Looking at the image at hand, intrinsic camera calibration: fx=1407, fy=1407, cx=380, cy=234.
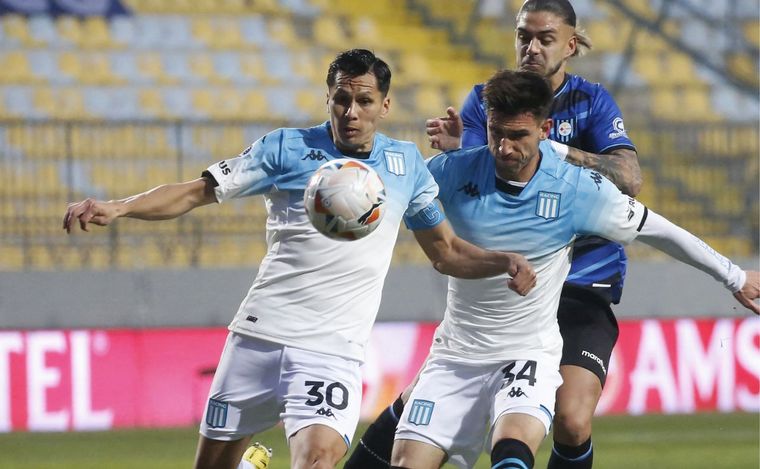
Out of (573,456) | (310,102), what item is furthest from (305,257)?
(310,102)

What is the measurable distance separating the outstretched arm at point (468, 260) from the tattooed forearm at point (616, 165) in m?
0.71

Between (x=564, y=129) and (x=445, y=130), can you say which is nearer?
(x=445, y=130)

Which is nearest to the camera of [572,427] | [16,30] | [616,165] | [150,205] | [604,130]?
[150,205]

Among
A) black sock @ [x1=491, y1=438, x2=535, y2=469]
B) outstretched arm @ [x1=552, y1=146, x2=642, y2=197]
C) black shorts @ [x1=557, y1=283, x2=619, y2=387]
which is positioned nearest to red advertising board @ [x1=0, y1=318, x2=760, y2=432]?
black shorts @ [x1=557, y1=283, x2=619, y2=387]

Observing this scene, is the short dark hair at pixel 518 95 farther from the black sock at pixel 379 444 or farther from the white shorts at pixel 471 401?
the black sock at pixel 379 444

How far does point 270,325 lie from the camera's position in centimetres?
543

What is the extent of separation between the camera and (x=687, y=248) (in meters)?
5.70

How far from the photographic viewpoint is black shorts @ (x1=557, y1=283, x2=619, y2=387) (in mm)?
6035

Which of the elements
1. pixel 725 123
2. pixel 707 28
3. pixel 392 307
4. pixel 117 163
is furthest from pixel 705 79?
pixel 117 163

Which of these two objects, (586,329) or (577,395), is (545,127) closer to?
(586,329)

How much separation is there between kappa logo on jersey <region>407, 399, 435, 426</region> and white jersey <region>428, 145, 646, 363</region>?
9.4 inches

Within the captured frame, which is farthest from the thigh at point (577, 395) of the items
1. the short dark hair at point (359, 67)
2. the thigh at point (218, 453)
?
the short dark hair at point (359, 67)

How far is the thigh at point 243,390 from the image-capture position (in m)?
5.45

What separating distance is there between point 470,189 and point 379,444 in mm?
1208
